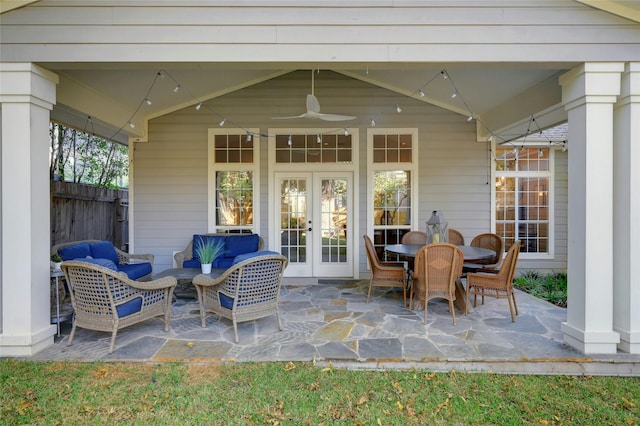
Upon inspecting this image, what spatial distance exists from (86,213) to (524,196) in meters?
9.17

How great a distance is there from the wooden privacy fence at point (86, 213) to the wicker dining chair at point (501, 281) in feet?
22.6

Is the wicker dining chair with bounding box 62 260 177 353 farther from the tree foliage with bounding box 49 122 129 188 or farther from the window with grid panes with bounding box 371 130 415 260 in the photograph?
the tree foliage with bounding box 49 122 129 188

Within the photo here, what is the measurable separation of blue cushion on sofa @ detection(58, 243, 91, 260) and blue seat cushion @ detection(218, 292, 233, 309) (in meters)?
2.28

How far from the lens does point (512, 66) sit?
3.13 metres

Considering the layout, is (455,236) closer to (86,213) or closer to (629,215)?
(629,215)

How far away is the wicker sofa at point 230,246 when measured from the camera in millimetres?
5496

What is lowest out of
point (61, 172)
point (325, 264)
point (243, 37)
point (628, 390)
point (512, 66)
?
point (628, 390)

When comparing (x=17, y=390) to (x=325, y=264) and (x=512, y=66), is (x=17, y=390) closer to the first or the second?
(x=325, y=264)

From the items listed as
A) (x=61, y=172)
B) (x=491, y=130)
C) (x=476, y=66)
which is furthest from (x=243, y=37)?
(x=61, y=172)

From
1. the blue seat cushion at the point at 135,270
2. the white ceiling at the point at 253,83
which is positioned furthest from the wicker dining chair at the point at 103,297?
the white ceiling at the point at 253,83

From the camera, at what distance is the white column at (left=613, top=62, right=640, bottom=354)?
293 cm

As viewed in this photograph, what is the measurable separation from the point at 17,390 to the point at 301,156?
4.79 metres

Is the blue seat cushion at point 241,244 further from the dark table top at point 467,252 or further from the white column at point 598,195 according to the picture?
the white column at point 598,195

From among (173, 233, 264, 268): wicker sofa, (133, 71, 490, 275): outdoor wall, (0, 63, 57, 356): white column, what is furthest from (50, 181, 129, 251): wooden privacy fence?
(0, 63, 57, 356): white column
